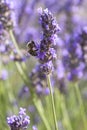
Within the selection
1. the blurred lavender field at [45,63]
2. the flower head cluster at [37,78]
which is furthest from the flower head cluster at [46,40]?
the flower head cluster at [37,78]

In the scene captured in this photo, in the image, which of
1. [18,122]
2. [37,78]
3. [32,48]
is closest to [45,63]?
[32,48]

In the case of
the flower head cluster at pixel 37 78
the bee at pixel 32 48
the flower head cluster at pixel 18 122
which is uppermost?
the flower head cluster at pixel 37 78

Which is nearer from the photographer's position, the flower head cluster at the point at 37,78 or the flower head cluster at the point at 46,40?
the flower head cluster at the point at 46,40

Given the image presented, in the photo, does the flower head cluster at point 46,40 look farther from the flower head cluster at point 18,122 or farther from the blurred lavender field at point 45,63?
the flower head cluster at point 18,122

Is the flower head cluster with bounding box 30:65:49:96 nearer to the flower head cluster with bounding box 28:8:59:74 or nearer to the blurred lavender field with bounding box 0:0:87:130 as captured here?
the blurred lavender field with bounding box 0:0:87:130

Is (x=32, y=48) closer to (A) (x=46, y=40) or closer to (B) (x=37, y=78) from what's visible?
(A) (x=46, y=40)

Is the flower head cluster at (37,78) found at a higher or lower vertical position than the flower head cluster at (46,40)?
higher

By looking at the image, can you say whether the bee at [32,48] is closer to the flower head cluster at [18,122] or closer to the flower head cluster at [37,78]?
the flower head cluster at [18,122]

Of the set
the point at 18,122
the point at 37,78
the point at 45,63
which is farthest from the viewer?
the point at 37,78

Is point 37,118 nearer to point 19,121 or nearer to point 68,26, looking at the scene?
point 68,26
